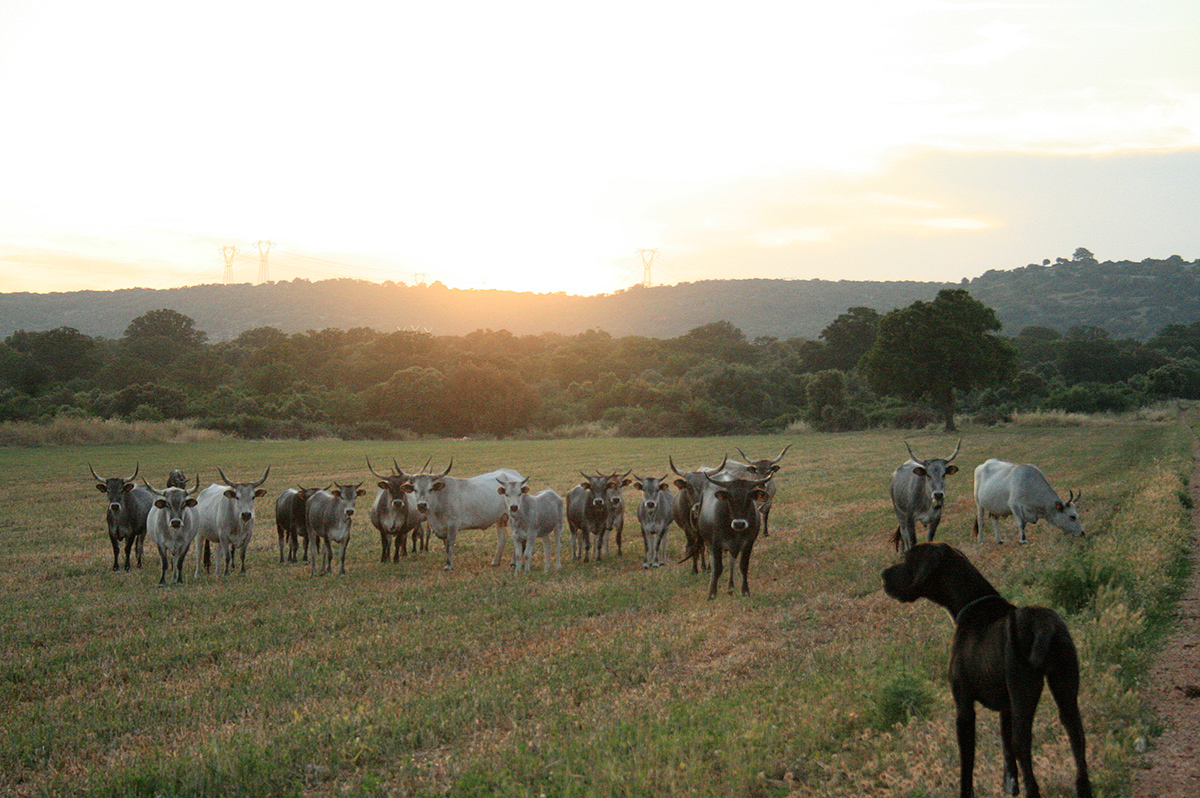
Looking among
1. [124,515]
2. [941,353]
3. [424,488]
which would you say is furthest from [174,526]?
[941,353]

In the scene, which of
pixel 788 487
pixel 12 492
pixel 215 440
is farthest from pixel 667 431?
pixel 12 492

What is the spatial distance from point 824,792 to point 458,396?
71.9 metres

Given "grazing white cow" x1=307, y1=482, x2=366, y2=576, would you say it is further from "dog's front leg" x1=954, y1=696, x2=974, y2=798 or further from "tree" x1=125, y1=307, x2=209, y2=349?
"tree" x1=125, y1=307, x2=209, y2=349

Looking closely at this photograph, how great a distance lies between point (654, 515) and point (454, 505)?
4.00m

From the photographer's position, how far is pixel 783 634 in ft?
30.7

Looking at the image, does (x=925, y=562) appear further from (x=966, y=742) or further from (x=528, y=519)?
(x=528, y=519)

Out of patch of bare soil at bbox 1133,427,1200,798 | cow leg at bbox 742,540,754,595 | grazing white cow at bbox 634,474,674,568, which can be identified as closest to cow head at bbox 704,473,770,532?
cow leg at bbox 742,540,754,595

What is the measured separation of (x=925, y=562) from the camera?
16.6 feet

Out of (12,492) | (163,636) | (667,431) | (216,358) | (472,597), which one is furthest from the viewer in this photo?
(216,358)

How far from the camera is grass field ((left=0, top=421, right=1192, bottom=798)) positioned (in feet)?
18.9

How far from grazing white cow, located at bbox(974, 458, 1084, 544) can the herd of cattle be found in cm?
2

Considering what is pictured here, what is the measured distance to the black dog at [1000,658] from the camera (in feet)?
14.4

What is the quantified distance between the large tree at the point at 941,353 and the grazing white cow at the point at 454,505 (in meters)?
43.2

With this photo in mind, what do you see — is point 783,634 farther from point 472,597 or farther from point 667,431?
point 667,431
